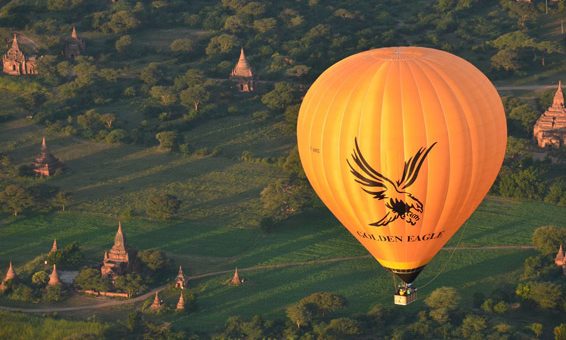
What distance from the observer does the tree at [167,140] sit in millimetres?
104875

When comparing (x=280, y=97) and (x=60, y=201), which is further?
(x=280, y=97)

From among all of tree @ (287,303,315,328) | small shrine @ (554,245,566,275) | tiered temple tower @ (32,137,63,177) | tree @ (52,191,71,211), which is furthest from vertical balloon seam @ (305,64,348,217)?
tiered temple tower @ (32,137,63,177)

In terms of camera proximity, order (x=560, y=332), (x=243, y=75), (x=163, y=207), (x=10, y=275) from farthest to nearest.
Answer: (x=243, y=75)
(x=163, y=207)
(x=10, y=275)
(x=560, y=332)

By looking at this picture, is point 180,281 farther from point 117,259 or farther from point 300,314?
point 300,314

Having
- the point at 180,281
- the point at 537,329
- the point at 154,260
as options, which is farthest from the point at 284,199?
the point at 537,329

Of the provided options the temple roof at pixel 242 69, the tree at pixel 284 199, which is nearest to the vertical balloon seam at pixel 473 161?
the tree at pixel 284 199

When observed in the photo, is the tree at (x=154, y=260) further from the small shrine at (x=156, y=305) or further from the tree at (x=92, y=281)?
the small shrine at (x=156, y=305)

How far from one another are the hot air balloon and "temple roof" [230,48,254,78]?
47085mm

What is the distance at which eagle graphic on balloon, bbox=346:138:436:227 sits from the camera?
67688mm

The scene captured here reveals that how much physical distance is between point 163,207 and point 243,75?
2460 centimetres

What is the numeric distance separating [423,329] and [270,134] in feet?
95.3

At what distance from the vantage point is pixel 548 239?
88.2 metres

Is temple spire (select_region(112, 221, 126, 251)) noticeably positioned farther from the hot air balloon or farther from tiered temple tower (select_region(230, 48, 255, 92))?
tiered temple tower (select_region(230, 48, 255, 92))

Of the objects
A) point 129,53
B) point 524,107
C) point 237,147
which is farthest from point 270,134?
point 129,53
